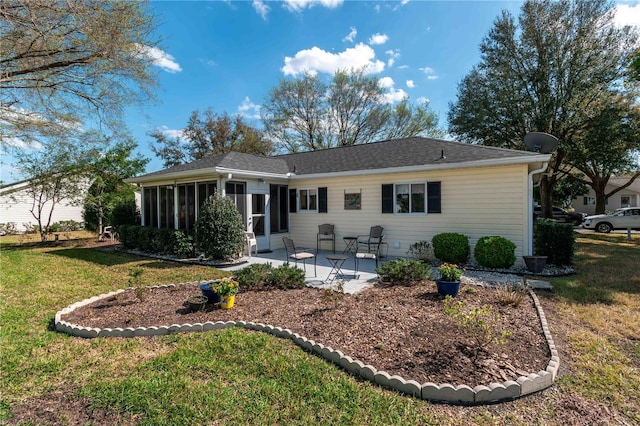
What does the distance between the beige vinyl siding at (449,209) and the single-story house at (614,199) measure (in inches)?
1240

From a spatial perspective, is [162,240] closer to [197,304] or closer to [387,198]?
[197,304]

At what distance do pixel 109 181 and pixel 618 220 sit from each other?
91.6 ft

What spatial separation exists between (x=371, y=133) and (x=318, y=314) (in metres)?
21.7

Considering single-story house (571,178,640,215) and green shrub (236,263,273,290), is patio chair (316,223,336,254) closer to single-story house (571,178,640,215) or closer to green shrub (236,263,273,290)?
green shrub (236,263,273,290)

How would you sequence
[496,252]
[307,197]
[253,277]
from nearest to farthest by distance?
[253,277] < [496,252] < [307,197]

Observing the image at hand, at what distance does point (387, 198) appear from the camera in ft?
31.3

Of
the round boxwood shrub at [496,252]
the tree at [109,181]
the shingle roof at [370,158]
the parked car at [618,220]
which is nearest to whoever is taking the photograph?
the round boxwood shrub at [496,252]

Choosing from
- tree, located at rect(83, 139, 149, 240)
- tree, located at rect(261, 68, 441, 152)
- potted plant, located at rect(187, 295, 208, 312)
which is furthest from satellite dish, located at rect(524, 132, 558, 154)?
tree, located at rect(83, 139, 149, 240)

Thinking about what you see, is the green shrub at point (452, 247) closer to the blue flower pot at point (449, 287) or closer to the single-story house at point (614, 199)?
the blue flower pot at point (449, 287)

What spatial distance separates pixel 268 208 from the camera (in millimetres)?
10742

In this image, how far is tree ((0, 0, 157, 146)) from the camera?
600cm

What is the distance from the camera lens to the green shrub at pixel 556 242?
7.72 m

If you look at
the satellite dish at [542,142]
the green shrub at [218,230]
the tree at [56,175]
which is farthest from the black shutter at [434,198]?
the tree at [56,175]

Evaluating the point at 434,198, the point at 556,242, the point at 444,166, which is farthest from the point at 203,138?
the point at 556,242
